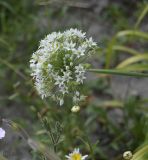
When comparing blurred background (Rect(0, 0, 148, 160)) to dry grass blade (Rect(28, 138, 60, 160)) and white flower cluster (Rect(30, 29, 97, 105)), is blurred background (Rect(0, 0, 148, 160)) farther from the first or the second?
dry grass blade (Rect(28, 138, 60, 160))

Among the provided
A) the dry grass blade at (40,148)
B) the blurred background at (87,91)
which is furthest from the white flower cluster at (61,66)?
the blurred background at (87,91)

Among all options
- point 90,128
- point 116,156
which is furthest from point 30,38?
point 116,156

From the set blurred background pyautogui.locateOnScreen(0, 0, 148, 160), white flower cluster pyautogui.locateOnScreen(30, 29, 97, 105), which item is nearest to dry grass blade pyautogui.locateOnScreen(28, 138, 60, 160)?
white flower cluster pyautogui.locateOnScreen(30, 29, 97, 105)

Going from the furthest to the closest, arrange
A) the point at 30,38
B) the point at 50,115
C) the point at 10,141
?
the point at 30,38 → the point at 10,141 → the point at 50,115

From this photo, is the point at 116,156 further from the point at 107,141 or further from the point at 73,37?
the point at 73,37

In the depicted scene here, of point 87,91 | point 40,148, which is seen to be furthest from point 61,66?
point 87,91

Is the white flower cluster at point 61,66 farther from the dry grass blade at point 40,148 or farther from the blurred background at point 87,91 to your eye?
the blurred background at point 87,91

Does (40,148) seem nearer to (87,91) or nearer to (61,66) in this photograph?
(61,66)
